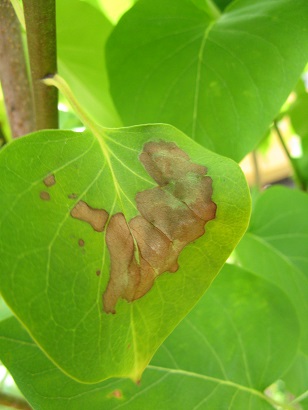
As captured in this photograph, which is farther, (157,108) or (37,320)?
(157,108)

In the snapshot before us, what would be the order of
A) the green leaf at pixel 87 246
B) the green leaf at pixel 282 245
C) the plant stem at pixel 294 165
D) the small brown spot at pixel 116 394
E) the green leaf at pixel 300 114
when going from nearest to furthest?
the green leaf at pixel 87 246 → the small brown spot at pixel 116 394 → the green leaf at pixel 282 245 → the plant stem at pixel 294 165 → the green leaf at pixel 300 114

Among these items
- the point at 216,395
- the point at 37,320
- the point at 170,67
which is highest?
the point at 170,67

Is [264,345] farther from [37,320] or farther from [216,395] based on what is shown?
[37,320]

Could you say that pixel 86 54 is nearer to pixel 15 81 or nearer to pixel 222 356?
pixel 15 81

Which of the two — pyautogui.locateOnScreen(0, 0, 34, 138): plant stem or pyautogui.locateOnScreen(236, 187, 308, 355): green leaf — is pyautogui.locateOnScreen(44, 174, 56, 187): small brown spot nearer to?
pyautogui.locateOnScreen(0, 0, 34, 138): plant stem

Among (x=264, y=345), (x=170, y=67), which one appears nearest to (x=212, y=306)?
(x=264, y=345)

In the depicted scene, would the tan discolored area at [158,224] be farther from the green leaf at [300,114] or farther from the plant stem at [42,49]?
the green leaf at [300,114]

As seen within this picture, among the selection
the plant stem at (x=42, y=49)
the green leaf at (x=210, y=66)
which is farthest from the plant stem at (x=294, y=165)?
the plant stem at (x=42, y=49)

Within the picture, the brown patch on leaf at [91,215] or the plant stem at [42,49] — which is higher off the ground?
the plant stem at [42,49]
